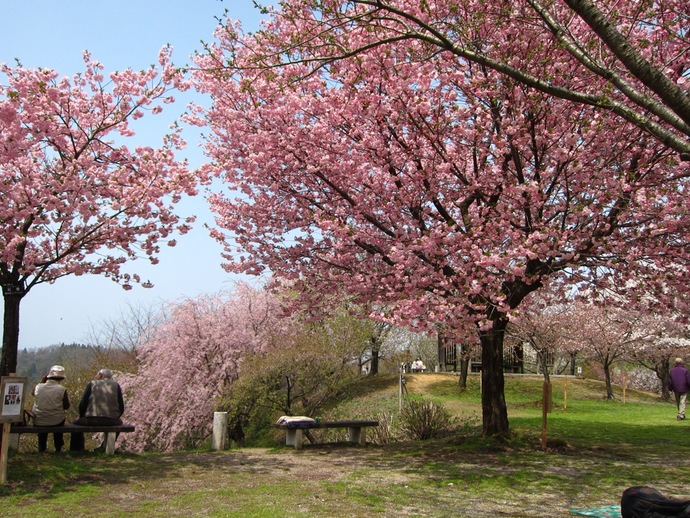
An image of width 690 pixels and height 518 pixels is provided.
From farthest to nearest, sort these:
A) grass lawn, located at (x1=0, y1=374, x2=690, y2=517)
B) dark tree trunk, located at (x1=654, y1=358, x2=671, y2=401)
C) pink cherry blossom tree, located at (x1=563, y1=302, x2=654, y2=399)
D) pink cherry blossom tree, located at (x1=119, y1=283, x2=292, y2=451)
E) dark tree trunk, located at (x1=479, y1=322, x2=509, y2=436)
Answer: dark tree trunk, located at (x1=654, y1=358, x2=671, y2=401), pink cherry blossom tree, located at (x1=563, y1=302, x2=654, y2=399), pink cherry blossom tree, located at (x1=119, y1=283, x2=292, y2=451), dark tree trunk, located at (x1=479, y1=322, x2=509, y2=436), grass lawn, located at (x1=0, y1=374, x2=690, y2=517)

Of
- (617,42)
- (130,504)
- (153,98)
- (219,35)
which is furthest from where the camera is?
(219,35)

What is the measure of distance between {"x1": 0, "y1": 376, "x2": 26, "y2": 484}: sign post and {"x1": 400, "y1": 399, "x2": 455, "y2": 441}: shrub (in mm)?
8041

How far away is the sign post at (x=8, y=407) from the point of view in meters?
6.99

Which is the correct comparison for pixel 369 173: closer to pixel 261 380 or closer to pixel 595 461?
pixel 595 461

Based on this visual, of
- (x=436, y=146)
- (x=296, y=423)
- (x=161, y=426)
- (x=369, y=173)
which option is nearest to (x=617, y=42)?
(x=436, y=146)

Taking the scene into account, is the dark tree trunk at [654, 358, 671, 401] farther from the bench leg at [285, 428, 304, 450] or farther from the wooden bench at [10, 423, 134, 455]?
the wooden bench at [10, 423, 134, 455]

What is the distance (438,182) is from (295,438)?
5.51 m

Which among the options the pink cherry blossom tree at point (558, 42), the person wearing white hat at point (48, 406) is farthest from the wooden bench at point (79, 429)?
the pink cherry blossom tree at point (558, 42)

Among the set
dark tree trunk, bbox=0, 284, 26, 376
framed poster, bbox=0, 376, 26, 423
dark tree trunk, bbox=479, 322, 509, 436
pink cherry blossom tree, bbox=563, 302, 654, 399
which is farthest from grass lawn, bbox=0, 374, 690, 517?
pink cherry blossom tree, bbox=563, 302, 654, 399

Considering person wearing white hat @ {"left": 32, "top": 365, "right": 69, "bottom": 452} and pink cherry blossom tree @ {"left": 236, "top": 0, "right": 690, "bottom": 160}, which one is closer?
pink cherry blossom tree @ {"left": 236, "top": 0, "right": 690, "bottom": 160}

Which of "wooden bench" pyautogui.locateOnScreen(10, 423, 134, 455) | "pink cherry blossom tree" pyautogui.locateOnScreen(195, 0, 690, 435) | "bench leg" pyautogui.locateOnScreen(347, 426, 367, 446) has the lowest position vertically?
"bench leg" pyautogui.locateOnScreen(347, 426, 367, 446)

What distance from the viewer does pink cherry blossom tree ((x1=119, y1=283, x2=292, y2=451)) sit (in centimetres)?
1830

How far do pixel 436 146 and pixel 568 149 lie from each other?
2.11 m

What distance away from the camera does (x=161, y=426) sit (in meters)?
18.6
